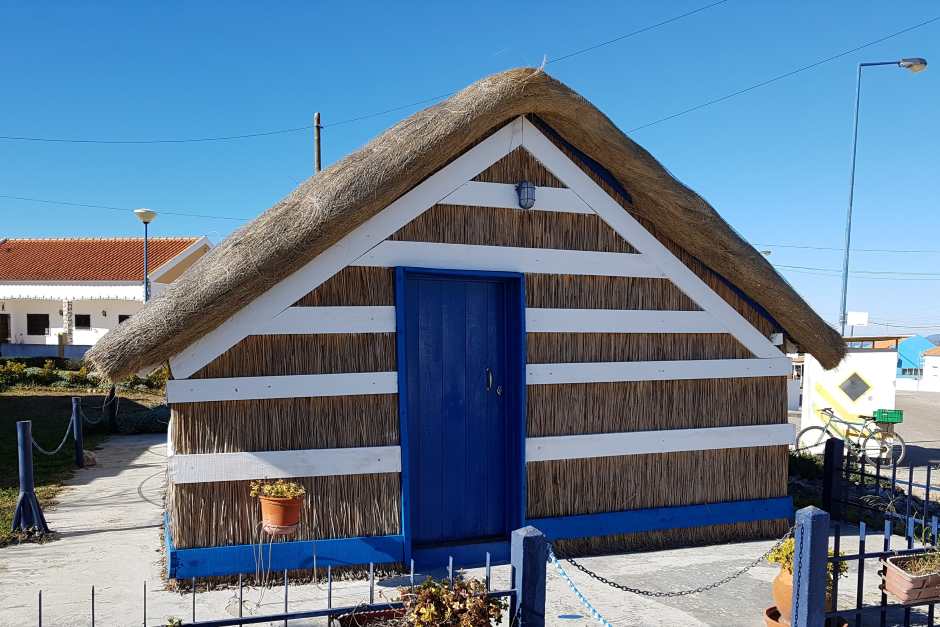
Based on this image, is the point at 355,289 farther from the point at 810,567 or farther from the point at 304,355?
the point at 810,567

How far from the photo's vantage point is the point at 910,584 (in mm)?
4625

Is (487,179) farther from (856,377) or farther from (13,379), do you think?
(13,379)

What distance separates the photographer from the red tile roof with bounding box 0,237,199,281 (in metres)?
31.3

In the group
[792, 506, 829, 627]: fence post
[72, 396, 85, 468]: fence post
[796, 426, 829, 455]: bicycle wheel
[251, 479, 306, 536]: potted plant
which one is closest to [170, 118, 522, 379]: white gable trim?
[251, 479, 306, 536]: potted plant

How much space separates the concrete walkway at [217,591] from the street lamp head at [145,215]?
10277 millimetres

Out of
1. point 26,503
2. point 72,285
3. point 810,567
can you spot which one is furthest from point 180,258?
point 810,567

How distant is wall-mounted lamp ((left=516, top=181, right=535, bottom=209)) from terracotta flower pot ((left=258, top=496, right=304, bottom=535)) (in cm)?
308

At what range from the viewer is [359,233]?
5723 millimetres

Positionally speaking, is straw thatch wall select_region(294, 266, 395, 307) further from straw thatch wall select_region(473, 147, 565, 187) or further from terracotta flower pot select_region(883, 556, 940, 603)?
terracotta flower pot select_region(883, 556, 940, 603)

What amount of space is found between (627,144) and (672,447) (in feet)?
9.42

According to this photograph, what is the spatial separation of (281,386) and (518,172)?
2.75 metres

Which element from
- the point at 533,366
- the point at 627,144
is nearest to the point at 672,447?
the point at 533,366

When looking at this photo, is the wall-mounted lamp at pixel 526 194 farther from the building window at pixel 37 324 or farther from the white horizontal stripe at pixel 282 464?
the building window at pixel 37 324

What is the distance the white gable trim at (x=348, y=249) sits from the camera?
5355 mm
